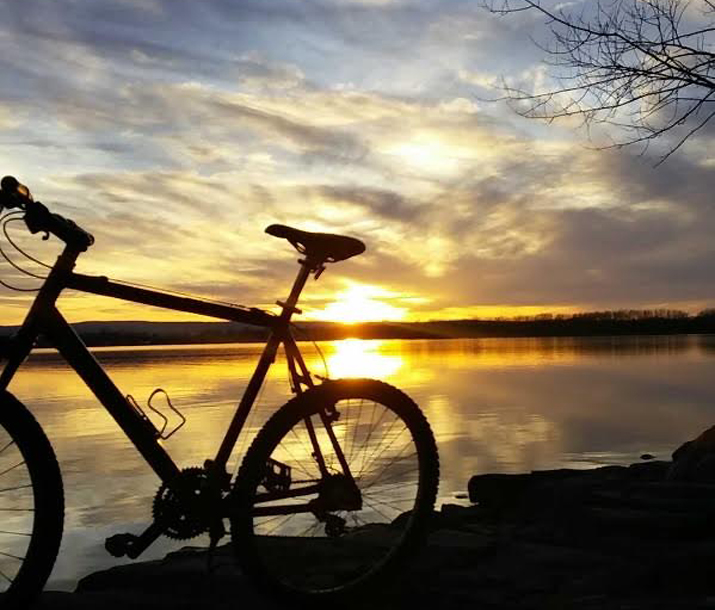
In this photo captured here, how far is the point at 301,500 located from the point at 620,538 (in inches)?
82.4

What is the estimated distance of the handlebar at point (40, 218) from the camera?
311cm

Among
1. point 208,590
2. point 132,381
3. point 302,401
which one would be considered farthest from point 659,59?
point 132,381

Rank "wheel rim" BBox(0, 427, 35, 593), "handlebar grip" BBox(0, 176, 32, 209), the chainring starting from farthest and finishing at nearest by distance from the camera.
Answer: "wheel rim" BBox(0, 427, 35, 593) → the chainring → "handlebar grip" BBox(0, 176, 32, 209)

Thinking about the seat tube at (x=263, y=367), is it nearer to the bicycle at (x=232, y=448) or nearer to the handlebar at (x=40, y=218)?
the bicycle at (x=232, y=448)

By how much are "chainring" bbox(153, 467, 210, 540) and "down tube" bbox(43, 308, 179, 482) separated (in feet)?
0.20

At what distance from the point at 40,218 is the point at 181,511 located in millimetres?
1434

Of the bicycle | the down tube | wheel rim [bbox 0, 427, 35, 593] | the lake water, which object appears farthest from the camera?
the lake water

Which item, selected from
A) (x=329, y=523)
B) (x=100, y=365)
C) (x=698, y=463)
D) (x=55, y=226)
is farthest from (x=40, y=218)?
(x=698, y=463)

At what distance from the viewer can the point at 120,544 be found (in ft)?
11.2

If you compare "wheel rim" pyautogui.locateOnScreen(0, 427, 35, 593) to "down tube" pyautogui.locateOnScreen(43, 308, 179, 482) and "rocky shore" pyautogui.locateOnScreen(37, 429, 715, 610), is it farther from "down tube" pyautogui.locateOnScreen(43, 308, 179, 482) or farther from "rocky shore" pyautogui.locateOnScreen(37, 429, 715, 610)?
"down tube" pyautogui.locateOnScreen(43, 308, 179, 482)

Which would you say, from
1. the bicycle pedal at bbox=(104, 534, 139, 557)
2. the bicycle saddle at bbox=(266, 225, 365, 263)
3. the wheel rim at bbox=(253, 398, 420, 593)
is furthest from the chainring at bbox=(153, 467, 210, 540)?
the bicycle saddle at bbox=(266, 225, 365, 263)

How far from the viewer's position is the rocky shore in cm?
365

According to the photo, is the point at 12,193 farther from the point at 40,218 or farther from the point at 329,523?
the point at 329,523

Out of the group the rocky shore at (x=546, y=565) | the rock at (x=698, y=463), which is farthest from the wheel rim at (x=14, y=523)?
the rock at (x=698, y=463)
